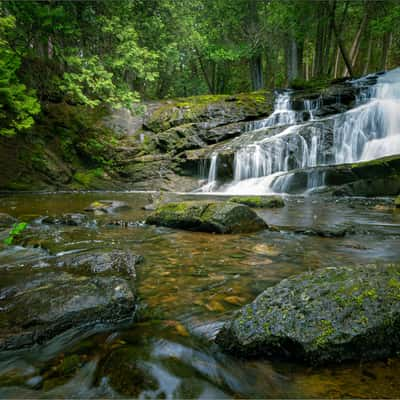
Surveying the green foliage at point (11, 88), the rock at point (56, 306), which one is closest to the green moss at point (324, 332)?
the rock at point (56, 306)

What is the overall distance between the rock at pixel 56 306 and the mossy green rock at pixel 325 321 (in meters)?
0.89

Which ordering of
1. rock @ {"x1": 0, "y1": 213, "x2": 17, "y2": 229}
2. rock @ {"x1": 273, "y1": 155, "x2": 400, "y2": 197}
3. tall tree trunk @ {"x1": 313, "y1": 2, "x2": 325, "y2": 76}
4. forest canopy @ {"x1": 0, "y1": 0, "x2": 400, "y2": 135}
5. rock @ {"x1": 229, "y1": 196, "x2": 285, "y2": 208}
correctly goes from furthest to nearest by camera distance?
tall tree trunk @ {"x1": 313, "y1": 2, "x2": 325, "y2": 76} < forest canopy @ {"x1": 0, "y1": 0, "x2": 400, "y2": 135} < rock @ {"x1": 273, "y1": 155, "x2": 400, "y2": 197} < rock @ {"x1": 229, "y1": 196, "x2": 285, "y2": 208} < rock @ {"x1": 0, "y1": 213, "x2": 17, "y2": 229}

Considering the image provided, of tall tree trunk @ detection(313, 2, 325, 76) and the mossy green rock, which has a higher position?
tall tree trunk @ detection(313, 2, 325, 76)

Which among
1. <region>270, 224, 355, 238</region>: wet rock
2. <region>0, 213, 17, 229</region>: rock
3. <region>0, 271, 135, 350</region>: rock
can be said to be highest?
<region>0, 213, 17, 229</region>: rock

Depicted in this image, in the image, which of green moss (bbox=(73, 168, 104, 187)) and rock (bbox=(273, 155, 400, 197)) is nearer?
rock (bbox=(273, 155, 400, 197))

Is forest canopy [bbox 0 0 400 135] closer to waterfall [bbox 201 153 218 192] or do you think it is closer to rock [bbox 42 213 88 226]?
waterfall [bbox 201 153 218 192]

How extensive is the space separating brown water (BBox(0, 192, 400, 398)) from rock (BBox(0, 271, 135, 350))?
0.33 feet

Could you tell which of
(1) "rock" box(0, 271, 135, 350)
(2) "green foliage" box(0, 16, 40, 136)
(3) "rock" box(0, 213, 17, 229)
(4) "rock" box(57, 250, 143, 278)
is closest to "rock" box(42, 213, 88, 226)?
(3) "rock" box(0, 213, 17, 229)

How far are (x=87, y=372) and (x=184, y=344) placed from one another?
0.60 meters

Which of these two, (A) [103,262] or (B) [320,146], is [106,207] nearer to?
(A) [103,262]

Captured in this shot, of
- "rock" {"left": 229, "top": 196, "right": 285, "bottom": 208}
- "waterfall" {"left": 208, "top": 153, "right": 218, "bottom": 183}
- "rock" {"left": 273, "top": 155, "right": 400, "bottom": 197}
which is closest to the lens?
"rock" {"left": 229, "top": 196, "right": 285, "bottom": 208}

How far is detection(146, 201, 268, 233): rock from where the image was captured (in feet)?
16.4

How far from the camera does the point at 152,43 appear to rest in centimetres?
1441

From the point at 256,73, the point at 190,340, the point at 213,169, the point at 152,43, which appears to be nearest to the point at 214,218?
the point at 190,340
